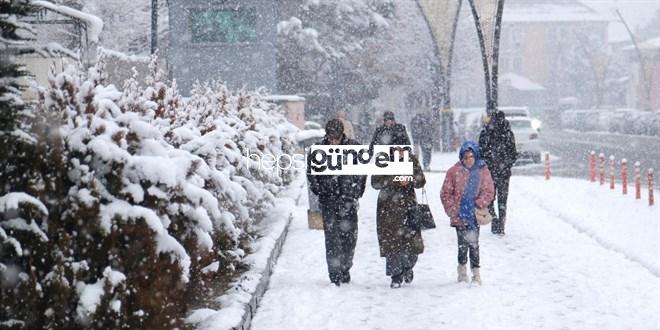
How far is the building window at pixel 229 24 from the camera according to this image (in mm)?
31250

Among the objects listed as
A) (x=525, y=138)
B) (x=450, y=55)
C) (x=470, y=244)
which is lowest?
(x=470, y=244)

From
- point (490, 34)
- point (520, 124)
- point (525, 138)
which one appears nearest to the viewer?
point (490, 34)

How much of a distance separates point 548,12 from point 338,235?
106 meters

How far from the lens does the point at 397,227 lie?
9.77 metres

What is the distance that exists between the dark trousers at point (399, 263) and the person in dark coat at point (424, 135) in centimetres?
1573

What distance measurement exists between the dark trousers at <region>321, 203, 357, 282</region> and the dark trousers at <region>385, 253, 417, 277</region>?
1.47 ft

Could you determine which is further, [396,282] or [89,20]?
[89,20]

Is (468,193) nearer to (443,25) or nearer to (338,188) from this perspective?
(338,188)

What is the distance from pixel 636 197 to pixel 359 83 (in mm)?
25526

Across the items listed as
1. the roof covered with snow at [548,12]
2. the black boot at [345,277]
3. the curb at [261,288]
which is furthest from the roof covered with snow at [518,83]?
the black boot at [345,277]

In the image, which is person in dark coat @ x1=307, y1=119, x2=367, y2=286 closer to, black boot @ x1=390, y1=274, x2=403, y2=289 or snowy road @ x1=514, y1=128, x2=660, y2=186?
black boot @ x1=390, y1=274, x2=403, y2=289

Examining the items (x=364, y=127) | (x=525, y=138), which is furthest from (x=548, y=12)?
(x=525, y=138)

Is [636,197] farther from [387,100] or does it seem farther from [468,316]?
[387,100]

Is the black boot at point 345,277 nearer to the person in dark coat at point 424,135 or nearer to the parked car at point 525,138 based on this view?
the person in dark coat at point 424,135
